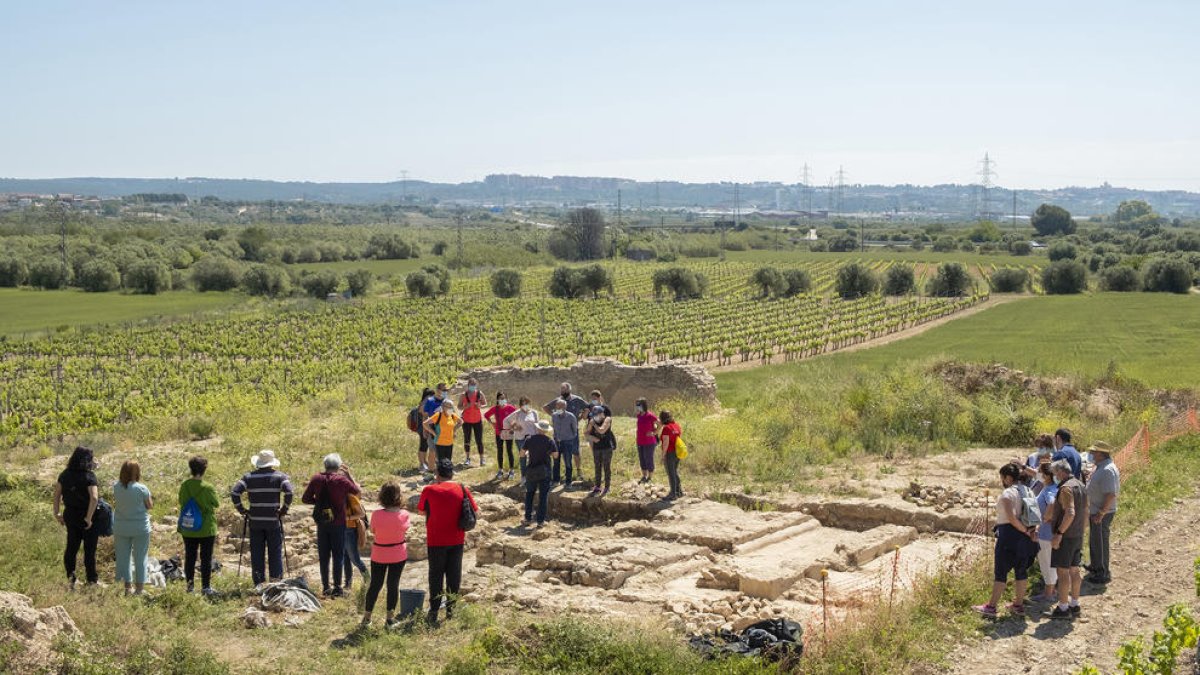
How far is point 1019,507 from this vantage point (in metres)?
10.4

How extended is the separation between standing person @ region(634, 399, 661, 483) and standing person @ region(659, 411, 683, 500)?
319mm

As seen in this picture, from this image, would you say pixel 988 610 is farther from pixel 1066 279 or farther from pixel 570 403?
pixel 1066 279

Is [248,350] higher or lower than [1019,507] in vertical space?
lower

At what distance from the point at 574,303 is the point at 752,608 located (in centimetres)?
7026

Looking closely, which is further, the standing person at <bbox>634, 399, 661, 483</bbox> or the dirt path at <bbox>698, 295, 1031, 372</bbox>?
the dirt path at <bbox>698, 295, 1031, 372</bbox>

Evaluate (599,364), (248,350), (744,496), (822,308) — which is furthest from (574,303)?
(744,496)

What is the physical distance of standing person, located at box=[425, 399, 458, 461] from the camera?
1702 centimetres

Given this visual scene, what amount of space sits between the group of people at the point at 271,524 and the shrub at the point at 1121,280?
294 ft

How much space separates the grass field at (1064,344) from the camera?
37.1 meters

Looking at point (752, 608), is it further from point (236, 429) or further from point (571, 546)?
point (236, 429)

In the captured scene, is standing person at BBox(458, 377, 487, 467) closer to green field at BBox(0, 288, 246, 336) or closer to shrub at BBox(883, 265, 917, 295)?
green field at BBox(0, 288, 246, 336)

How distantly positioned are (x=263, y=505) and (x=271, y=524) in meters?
0.24

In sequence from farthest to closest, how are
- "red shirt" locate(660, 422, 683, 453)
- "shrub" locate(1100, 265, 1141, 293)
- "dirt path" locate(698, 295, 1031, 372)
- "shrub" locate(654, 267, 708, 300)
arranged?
"shrub" locate(1100, 265, 1141, 293) → "shrub" locate(654, 267, 708, 300) → "dirt path" locate(698, 295, 1031, 372) → "red shirt" locate(660, 422, 683, 453)

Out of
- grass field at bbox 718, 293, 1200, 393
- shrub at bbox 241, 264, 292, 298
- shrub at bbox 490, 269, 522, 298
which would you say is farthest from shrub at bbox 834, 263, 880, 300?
shrub at bbox 241, 264, 292, 298
